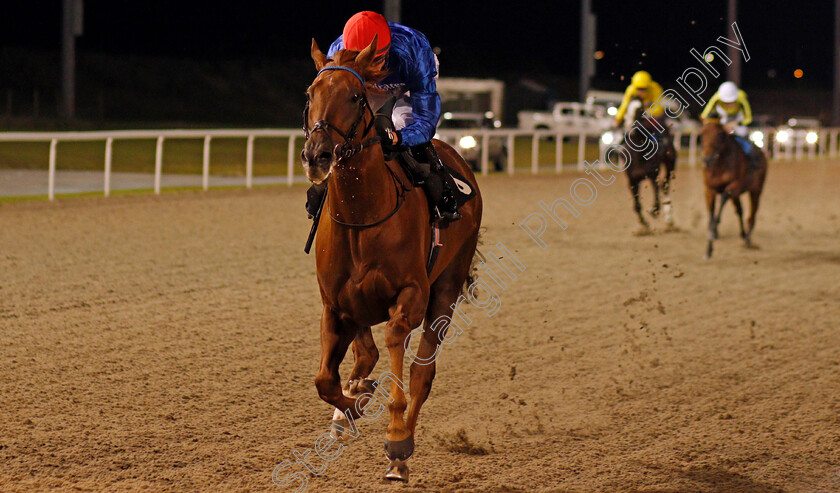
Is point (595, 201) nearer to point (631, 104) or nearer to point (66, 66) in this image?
point (631, 104)

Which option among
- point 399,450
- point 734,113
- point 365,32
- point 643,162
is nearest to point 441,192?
point 365,32

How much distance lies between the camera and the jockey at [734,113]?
10680 millimetres

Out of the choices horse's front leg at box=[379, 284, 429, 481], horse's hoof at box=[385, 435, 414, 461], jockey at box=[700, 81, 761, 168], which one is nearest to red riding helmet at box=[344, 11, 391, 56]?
horse's front leg at box=[379, 284, 429, 481]

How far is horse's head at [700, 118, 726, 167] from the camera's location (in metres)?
10.3

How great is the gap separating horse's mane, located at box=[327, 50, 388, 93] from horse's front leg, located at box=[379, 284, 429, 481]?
0.75 meters

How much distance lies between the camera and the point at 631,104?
11266 mm

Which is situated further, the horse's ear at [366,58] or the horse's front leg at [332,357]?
the horse's front leg at [332,357]

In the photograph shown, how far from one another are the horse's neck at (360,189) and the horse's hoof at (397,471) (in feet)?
2.84

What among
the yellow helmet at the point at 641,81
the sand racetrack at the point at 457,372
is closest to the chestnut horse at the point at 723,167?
the sand racetrack at the point at 457,372

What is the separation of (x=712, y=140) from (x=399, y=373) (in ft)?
25.1

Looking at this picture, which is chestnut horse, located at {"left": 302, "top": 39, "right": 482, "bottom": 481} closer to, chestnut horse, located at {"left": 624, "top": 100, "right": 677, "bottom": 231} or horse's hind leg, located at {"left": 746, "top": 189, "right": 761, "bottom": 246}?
horse's hind leg, located at {"left": 746, "top": 189, "right": 761, "bottom": 246}

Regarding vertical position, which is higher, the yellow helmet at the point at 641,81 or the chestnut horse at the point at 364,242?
the yellow helmet at the point at 641,81

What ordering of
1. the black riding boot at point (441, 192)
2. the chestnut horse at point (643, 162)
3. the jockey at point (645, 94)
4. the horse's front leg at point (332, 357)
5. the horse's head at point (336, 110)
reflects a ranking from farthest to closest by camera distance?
the chestnut horse at point (643, 162) → the jockey at point (645, 94) → the black riding boot at point (441, 192) → the horse's front leg at point (332, 357) → the horse's head at point (336, 110)

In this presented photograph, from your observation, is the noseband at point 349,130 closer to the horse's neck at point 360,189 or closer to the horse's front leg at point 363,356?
the horse's neck at point 360,189
